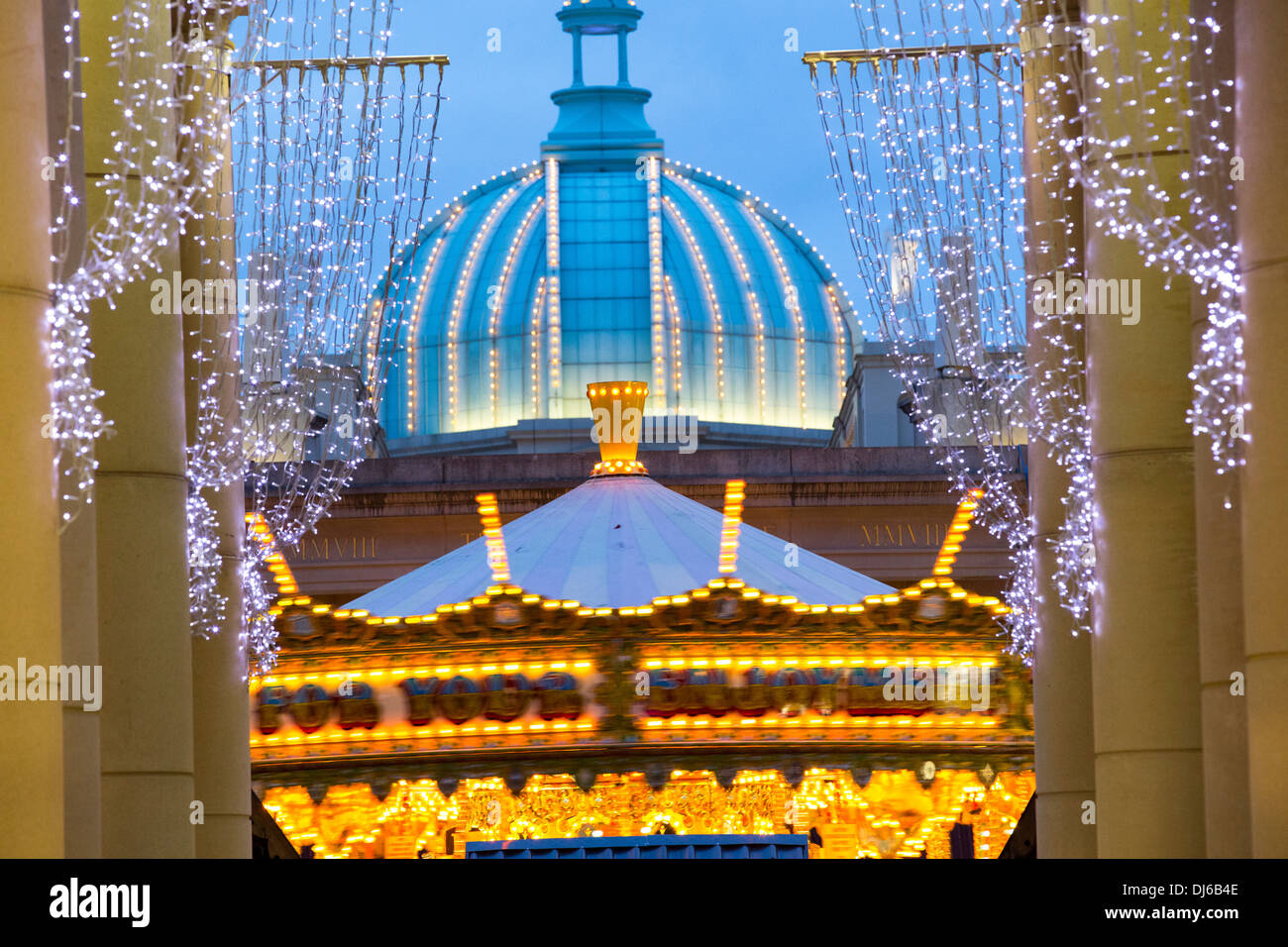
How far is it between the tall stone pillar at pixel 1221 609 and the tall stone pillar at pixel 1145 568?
1056mm

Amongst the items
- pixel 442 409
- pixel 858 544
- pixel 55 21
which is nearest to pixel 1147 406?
pixel 55 21

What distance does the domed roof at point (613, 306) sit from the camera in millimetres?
43750

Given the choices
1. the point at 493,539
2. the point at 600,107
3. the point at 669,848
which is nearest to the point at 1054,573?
the point at 669,848

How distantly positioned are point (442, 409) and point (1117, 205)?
31098mm

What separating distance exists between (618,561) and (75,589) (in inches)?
379

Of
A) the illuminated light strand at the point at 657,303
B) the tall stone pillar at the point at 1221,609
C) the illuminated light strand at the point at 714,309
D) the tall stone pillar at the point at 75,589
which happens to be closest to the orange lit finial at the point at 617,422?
the tall stone pillar at the point at 75,589

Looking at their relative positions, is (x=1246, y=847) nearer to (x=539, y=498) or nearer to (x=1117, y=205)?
(x=1117, y=205)

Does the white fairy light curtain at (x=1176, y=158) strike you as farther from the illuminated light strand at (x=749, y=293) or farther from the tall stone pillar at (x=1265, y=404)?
the illuminated light strand at (x=749, y=293)

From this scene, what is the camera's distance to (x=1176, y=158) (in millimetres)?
15758

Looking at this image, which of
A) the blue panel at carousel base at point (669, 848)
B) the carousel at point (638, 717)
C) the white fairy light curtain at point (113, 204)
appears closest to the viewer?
the white fairy light curtain at point (113, 204)

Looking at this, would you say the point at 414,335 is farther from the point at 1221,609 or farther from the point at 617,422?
the point at 1221,609

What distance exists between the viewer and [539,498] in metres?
37.2

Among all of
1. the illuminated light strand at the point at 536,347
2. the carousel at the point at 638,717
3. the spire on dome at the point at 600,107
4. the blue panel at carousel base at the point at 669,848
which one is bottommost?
the blue panel at carousel base at the point at 669,848

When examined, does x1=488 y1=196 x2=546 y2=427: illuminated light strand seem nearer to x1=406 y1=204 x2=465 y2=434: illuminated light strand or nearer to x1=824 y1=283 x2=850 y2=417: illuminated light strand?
x1=406 y1=204 x2=465 y2=434: illuminated light strand
